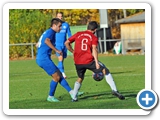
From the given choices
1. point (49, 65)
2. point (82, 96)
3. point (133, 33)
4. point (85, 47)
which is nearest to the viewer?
point (85, 47)

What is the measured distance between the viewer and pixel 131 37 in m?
31.0

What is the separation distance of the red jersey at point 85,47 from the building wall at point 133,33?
769 inches

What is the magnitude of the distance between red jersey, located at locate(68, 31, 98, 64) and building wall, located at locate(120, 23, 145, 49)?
19.5m

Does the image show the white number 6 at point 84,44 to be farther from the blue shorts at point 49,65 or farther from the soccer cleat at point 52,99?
the soccer cleat at point 52,99

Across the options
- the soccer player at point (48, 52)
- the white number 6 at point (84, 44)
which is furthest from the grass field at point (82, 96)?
the white number 6 at point (84, 44)

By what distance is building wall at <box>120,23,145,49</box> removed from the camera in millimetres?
30484

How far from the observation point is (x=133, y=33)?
3128 cm

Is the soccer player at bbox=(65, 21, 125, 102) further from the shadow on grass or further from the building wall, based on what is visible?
the building wall

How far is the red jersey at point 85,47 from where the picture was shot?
34.9 ft

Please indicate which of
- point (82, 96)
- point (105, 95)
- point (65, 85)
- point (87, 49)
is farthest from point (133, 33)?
point (87, 49)

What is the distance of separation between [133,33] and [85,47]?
2089cm

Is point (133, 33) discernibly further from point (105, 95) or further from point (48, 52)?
point (48, 52)
